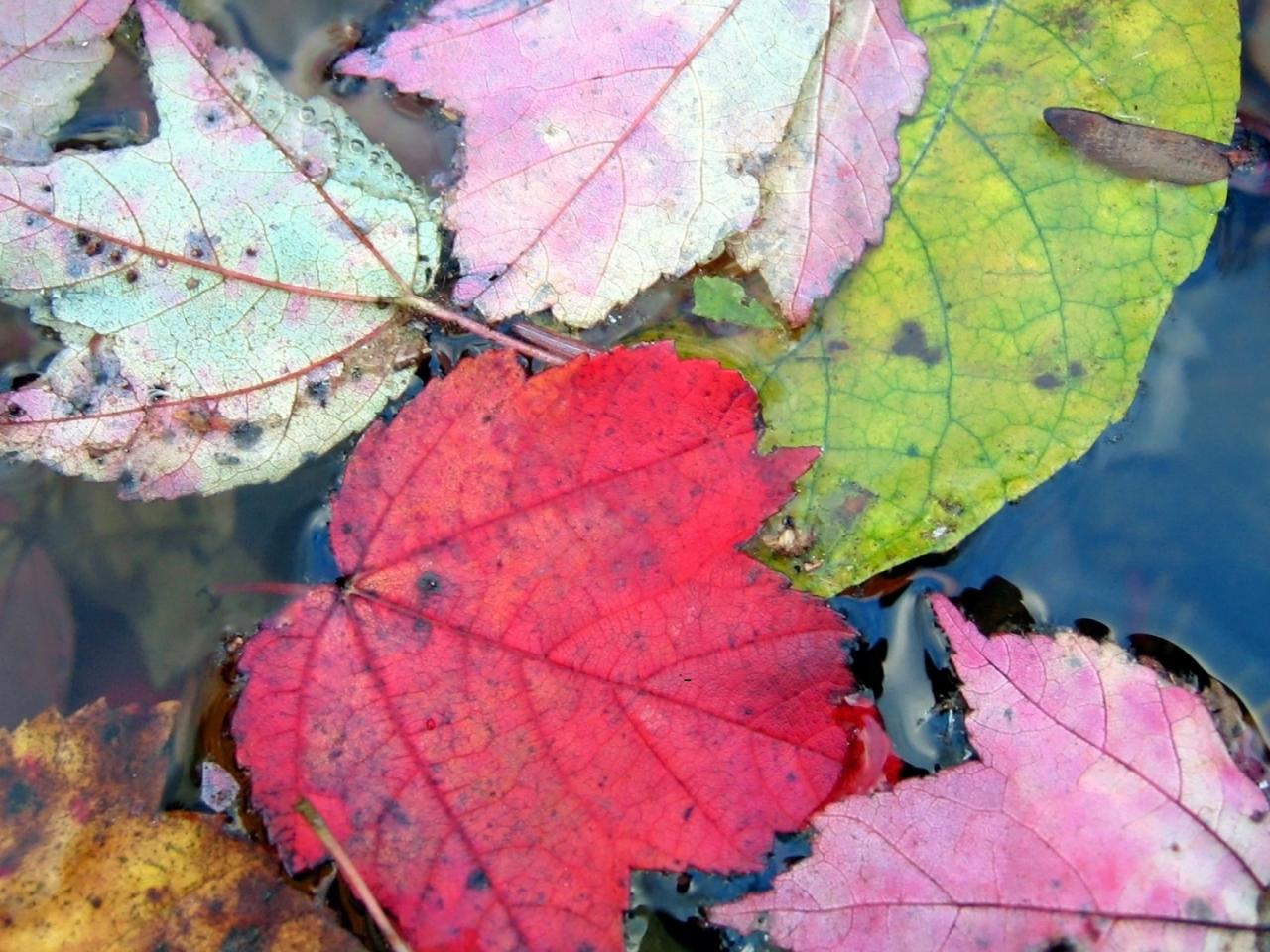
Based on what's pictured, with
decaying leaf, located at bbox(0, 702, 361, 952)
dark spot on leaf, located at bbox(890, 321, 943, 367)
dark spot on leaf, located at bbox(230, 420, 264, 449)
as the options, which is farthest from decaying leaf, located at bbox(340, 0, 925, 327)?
decaying leaf, located at bbox(0, 702, 361, 952)

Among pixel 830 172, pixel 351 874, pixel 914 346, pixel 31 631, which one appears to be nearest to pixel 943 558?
pixel 914 346

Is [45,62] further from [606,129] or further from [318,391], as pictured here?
[606,129]

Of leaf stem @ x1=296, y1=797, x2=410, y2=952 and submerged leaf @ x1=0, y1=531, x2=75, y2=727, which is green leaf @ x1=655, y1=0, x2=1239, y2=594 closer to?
leaf stem @ x1=296, y1=797, x2=410, y2=952

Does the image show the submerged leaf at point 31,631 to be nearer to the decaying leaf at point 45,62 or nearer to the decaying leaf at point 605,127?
the decaying leaf at point 45,62

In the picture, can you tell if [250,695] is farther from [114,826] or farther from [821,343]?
[821,343]

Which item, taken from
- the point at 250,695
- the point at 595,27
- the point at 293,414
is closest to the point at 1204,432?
the point at 595,27
